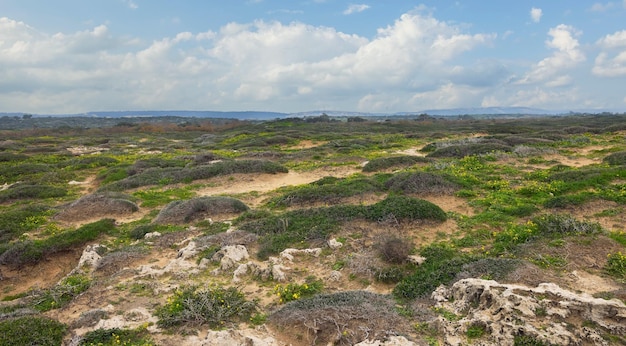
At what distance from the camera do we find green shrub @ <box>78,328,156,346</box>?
6238mm

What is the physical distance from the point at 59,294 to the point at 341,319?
674 cm

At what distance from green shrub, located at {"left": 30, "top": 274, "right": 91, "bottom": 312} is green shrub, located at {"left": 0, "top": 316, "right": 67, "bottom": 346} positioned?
1.17 m

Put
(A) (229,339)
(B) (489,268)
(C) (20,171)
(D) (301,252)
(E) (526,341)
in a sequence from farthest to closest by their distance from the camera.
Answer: (C) (20,171)
(D) (301,252)
(B) (489,268)
(A) (229,339)
(E) (526,341)

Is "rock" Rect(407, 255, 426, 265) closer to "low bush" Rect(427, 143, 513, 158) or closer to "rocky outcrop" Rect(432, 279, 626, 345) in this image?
"rocky outcrop" Rect(432, 279, 626, 345)

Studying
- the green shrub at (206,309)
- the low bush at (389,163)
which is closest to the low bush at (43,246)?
the green shrub at (206,309)

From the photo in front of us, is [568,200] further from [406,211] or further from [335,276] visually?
[335,276]

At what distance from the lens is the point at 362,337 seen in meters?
6.08

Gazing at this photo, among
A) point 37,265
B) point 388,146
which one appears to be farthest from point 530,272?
point 388,146

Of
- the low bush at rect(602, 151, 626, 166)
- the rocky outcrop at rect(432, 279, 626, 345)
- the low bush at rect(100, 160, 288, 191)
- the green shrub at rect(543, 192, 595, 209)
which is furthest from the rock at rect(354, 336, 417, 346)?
the low bush at rect(602, 151, 626, 166)

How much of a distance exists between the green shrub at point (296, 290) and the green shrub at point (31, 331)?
4.15m

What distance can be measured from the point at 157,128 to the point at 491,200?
77.5 metres

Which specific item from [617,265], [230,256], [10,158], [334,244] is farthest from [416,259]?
[10,158]

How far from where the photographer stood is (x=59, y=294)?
330 inches

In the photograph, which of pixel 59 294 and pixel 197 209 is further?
pixel 197 209
